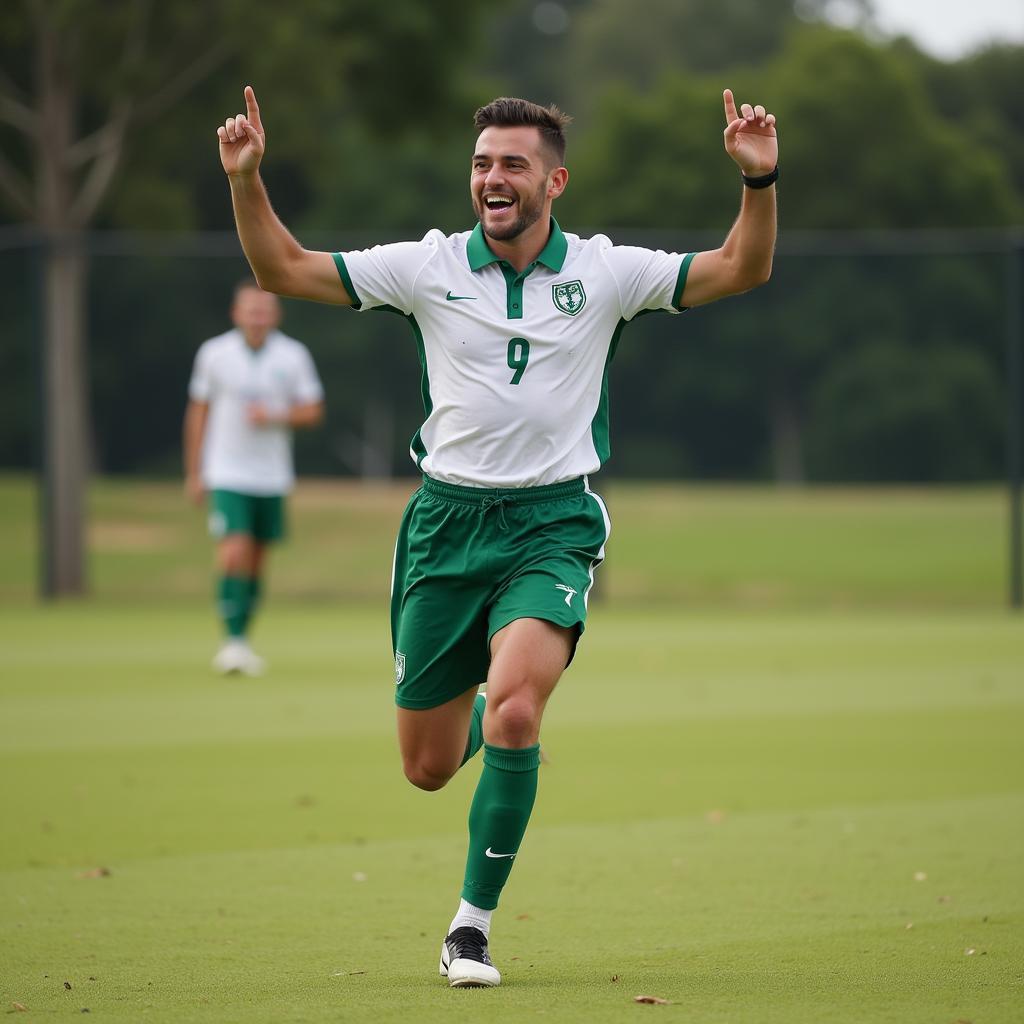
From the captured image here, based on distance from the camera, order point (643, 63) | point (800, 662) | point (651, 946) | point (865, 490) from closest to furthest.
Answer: point (651, 946) → point (800, 662) → point (865, 490) → point (643, 63)

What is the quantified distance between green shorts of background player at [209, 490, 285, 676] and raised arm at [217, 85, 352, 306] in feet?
23.2

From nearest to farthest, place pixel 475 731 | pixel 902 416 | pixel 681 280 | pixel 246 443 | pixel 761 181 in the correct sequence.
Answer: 1. pixel 761 181
2. pixel 681 280
3. pixel 475 731
4. pixel 246 443
5. pixel 902 416

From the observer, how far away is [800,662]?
14.0 meters

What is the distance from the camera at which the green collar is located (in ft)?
18.1

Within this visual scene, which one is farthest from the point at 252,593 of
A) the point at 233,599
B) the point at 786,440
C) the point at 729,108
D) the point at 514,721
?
the point at 786,440

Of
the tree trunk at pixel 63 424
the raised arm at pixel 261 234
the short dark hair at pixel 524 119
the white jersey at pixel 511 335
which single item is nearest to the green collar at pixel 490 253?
the white jersey at pixel 511 335

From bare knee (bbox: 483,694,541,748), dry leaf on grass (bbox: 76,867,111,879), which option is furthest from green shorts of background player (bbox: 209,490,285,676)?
bare knee (bbox: 483,694,541,748)

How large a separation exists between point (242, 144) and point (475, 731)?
6.16ft

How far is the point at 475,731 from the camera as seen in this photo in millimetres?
5832

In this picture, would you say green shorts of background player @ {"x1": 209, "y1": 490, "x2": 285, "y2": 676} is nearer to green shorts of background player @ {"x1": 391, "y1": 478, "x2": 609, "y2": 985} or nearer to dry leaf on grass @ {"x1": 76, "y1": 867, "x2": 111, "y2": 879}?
dry leaf on grass @ {"x1": 76, "y1": 867, "x2": 111, "y2": 879}

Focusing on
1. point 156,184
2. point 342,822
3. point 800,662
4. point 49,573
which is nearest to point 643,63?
point 156,184

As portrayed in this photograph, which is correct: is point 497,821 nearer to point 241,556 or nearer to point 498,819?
point 498,819

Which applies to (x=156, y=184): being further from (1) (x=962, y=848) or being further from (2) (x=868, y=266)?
(1) (x=962, y=848)

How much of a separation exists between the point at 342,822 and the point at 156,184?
16.2m
